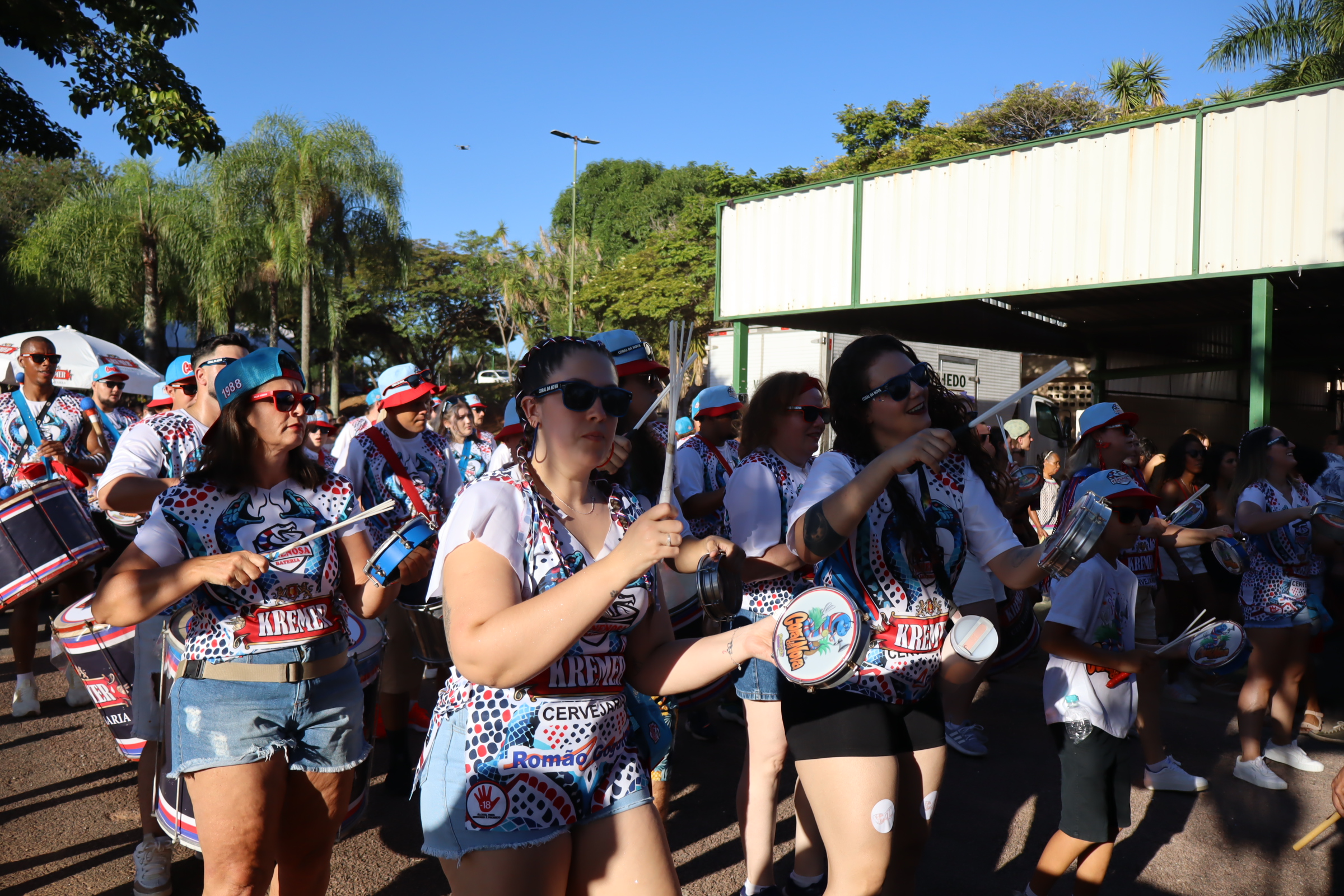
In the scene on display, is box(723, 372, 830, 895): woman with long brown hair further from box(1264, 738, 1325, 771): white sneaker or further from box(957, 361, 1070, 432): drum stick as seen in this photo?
box(1264, 738, 1325, 771): white sneaker

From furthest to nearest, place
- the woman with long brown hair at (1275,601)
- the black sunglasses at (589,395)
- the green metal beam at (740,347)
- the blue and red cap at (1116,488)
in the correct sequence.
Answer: the green metal beam at (740,347)
the woman with long brown hair at (1275,601)
the blue and red cap at (1116,488)
the black sunglasses at (589,395)

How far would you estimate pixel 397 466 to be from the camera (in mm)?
5016

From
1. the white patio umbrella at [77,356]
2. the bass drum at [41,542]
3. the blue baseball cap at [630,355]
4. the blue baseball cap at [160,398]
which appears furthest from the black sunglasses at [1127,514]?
the white patio umbrella at [77,356]

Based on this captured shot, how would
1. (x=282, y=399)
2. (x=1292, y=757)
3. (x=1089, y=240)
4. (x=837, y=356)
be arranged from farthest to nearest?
(x=837, y=356), (x=1089, y=240), (x=1292, y=757), (x=282, y=399)

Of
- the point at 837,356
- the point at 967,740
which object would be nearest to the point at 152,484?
the point at 967,740

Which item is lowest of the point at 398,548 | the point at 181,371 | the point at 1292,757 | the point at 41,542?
the point at 1292,757

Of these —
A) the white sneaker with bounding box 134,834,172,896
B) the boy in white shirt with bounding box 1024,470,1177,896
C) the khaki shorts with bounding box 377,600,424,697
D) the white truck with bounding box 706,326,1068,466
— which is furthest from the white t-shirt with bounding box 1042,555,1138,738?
the white truck with bounding box 706,326,1068,466

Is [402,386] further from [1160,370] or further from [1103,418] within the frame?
[1160,370]

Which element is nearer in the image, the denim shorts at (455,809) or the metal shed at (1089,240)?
the denim shorts at (455,809)

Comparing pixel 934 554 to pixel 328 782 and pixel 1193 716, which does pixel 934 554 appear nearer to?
pixel 328 782

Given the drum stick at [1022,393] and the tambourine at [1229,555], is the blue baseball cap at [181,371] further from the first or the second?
the tambourine at [1229,555]

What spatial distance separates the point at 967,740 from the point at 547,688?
4383 millimetres

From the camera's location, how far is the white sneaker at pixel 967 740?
5578 millimetres

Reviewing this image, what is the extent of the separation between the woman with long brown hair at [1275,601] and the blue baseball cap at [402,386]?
4790mm
